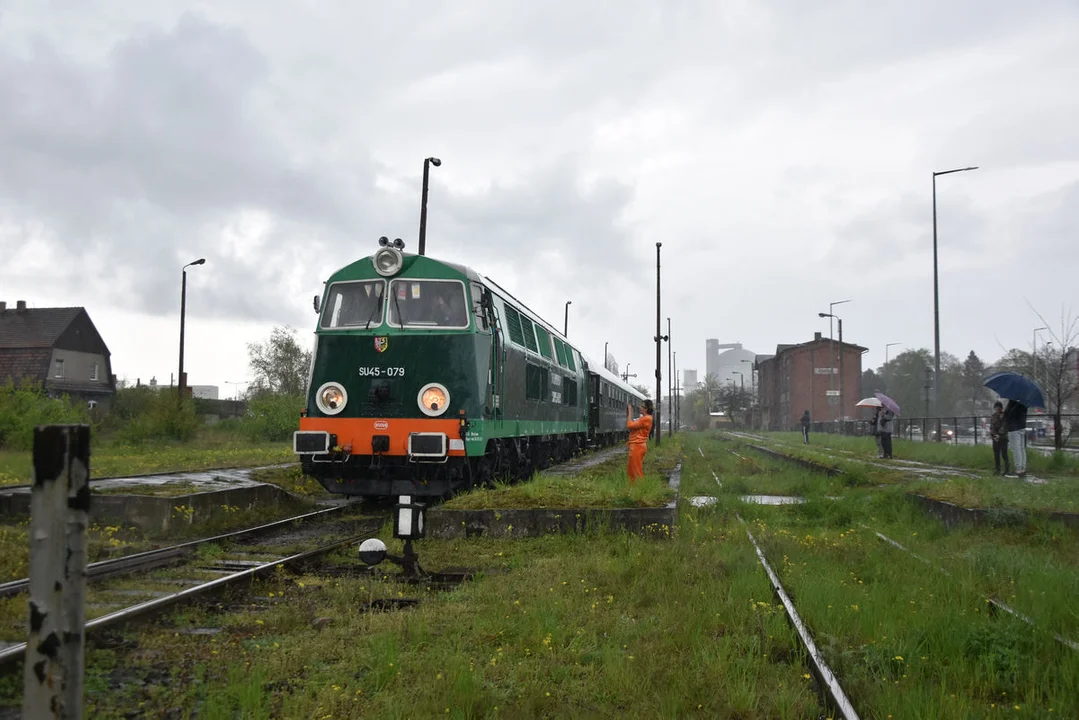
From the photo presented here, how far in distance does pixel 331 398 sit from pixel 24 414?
59.9ft

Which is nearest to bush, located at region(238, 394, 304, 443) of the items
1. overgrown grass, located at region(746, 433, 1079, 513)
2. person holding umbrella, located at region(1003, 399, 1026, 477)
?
overgrown grass, located at region(746, 433, 1079, 513)

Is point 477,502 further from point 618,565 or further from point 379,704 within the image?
point 379,704

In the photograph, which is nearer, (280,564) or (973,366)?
(280,564)

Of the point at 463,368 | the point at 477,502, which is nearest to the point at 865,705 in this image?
the point at 477,502

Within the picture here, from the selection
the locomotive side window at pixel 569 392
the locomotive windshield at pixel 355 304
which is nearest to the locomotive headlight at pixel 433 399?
the locomotive windshield at pixel 355 304

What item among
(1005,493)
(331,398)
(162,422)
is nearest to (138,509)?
(331,398)

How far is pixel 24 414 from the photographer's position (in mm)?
25297

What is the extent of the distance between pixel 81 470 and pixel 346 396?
368 inches

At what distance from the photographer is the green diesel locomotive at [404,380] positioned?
11391 millimetres

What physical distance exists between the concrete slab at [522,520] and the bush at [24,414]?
60.7 ft

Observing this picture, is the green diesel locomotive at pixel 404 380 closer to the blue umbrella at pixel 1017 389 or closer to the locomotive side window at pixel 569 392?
the locomotive side window at pixel 569 392

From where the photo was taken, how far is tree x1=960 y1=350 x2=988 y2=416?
10202cm

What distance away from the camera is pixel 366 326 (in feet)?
39.6

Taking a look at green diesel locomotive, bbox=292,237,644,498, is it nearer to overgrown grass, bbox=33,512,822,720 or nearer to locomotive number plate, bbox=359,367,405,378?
locomotive number plate, bbox=359,367,405,378
